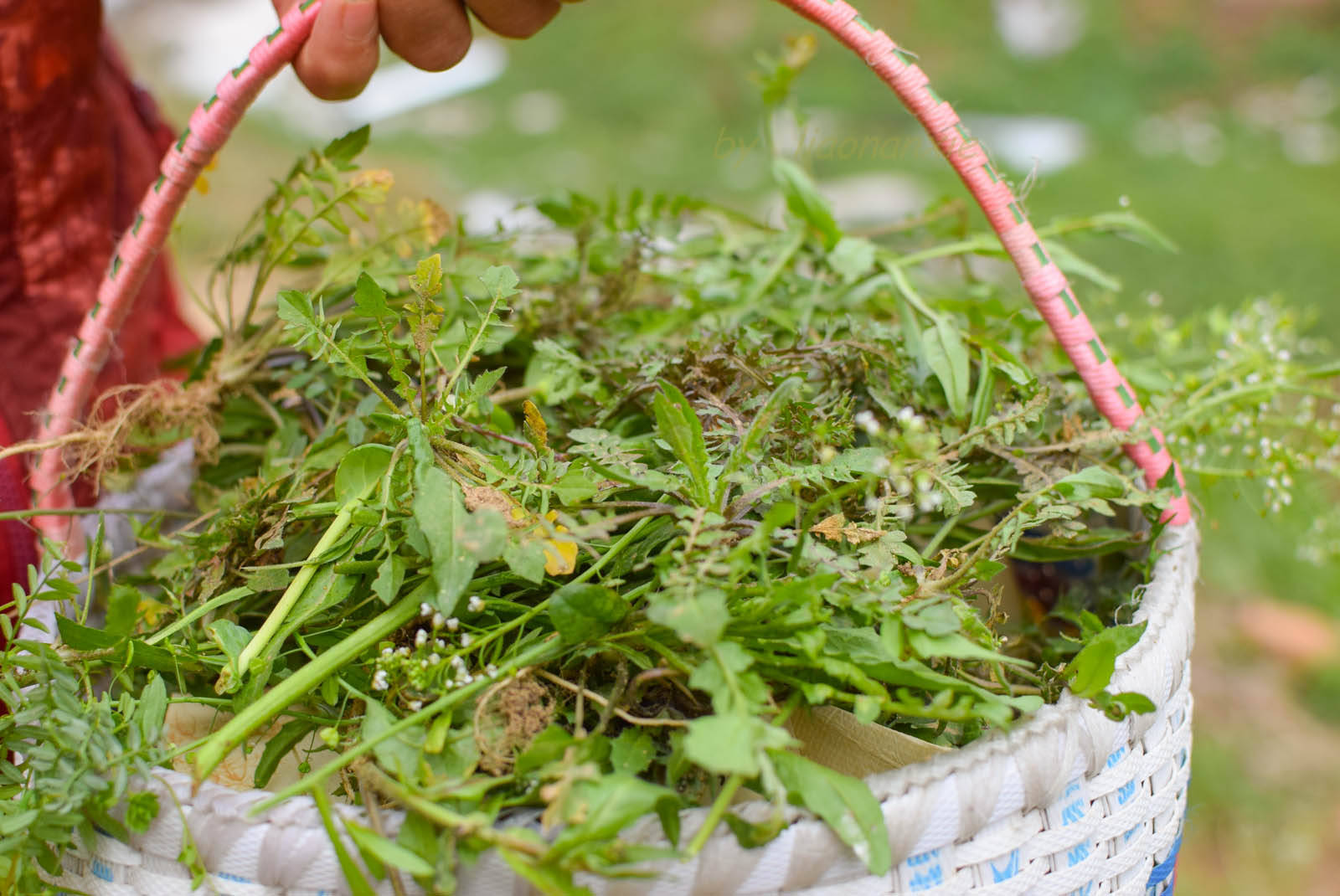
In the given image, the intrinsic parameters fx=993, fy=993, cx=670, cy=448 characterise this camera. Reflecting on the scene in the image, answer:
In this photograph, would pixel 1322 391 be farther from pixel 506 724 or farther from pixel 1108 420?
pixel 506 724

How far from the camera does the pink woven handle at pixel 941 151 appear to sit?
684 millimetres

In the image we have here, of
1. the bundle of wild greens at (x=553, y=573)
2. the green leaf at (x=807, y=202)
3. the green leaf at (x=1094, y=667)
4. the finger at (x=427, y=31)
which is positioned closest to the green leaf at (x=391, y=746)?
the bundle of wild greens at (x=553, y=573)

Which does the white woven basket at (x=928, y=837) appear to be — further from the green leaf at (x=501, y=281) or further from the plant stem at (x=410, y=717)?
the green leaf at (x=501, y=281)

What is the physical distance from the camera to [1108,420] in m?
0.72

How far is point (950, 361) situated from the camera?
74 cm

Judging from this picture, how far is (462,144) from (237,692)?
359 centimetres

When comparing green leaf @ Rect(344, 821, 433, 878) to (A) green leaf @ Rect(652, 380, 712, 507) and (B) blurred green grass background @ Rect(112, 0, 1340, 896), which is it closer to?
(A) green leaf @ Rect(652, 380, 712, 507)

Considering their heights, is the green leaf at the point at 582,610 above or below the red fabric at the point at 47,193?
below

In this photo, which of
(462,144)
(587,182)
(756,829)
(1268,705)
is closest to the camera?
(756,829)

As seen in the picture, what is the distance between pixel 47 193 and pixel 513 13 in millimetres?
480

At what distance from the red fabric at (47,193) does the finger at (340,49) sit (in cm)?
33

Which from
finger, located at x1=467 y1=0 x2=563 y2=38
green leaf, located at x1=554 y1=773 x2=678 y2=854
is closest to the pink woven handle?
finger, located at x1=467 y1=0 x2=563 y2=38

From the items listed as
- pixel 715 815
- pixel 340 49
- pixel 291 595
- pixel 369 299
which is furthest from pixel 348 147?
pixel 715 815

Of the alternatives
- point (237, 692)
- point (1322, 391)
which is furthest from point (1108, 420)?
point (237, 692)
